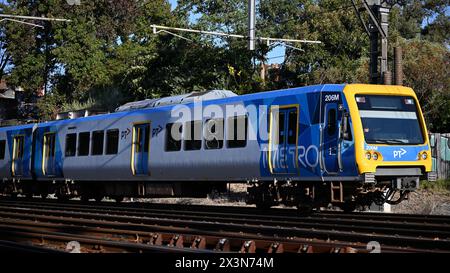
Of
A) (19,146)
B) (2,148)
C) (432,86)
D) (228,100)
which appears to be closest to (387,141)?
(228,100)

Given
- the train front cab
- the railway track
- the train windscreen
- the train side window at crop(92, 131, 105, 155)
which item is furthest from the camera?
the train side window at crop(92, 131, 105, 155)

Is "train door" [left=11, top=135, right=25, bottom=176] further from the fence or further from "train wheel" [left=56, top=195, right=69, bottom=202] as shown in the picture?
the fence

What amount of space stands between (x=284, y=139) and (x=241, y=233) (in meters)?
4.60

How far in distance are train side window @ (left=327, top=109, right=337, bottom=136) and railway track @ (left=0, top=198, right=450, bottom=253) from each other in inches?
75.1

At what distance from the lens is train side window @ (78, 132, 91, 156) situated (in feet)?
80.3

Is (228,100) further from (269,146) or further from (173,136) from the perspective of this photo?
(173,136)

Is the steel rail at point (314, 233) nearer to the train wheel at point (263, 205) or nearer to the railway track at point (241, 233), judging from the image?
the railway track at point (241, 233)

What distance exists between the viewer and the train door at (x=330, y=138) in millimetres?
15617

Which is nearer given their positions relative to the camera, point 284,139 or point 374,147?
A: point 374,147

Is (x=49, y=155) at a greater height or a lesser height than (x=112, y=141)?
lesser

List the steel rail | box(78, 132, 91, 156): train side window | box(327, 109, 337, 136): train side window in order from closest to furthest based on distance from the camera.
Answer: the steel rail → box(327, 109, 337, 136): train side window → box(78, 132, 91, 156): train side window

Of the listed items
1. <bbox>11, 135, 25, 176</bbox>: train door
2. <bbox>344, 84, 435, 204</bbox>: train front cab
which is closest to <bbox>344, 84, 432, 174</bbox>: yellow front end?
<bbox>344, 84, 435, 204</bbox>: train front cab

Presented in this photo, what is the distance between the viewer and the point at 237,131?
18.2 m

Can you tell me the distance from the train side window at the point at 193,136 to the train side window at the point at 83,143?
5.67 m
